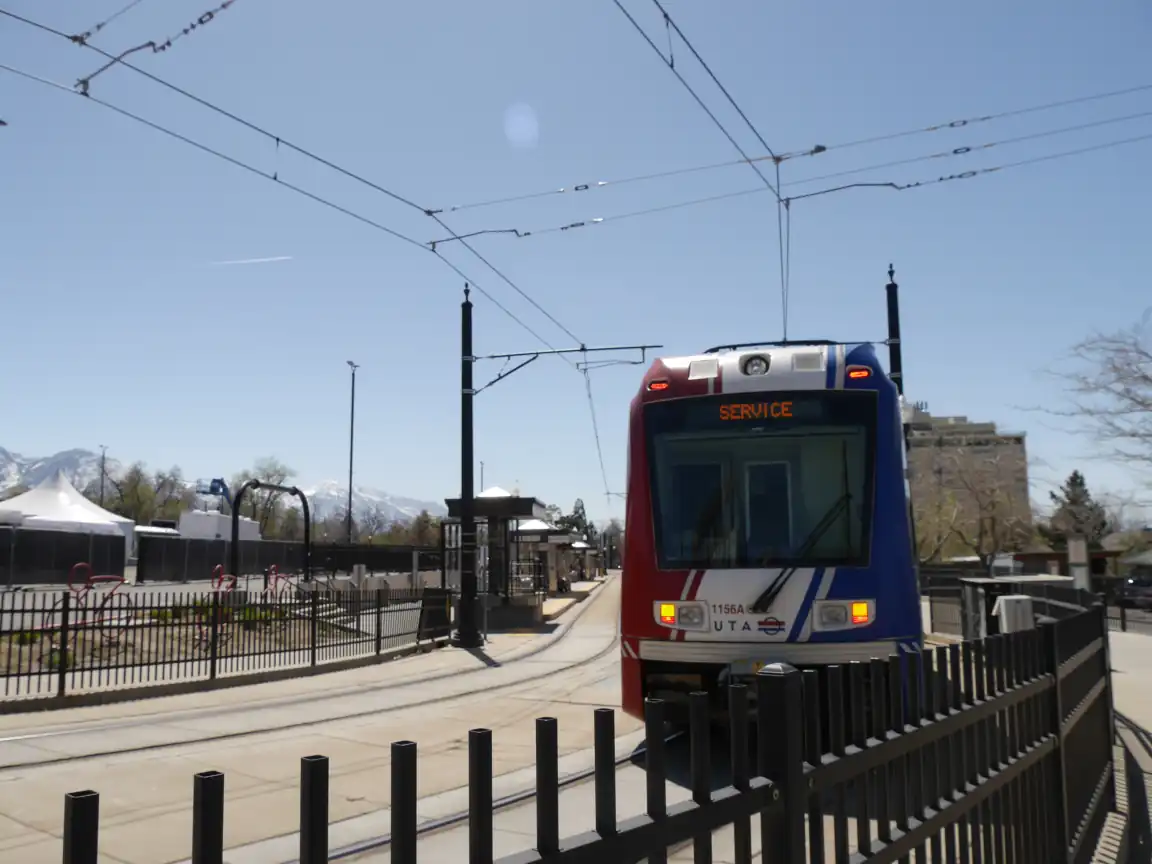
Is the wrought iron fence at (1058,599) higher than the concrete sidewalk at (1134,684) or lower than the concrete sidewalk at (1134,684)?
higher

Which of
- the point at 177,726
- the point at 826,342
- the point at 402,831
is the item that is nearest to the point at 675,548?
the point at 826,342

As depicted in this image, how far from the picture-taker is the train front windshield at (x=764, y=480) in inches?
337

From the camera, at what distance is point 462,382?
74.8 feet

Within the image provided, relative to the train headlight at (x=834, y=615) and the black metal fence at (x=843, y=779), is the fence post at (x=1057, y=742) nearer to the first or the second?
the black metal fence at (x=843, y=779)

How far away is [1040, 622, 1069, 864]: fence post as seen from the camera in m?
5.48

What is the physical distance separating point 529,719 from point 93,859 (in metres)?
10.8

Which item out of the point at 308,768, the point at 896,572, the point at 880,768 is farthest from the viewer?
the point at 896,572

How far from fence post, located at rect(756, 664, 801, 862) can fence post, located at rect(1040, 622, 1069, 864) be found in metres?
3.40

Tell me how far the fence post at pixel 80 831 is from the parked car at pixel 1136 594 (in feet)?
156

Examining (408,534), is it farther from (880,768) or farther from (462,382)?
(880,768)

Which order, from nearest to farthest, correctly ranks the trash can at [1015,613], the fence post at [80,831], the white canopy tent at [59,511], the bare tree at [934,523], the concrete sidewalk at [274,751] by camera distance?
the fence post at [80,831] < the concrete sidewalk at [274,751] < the trash can at [1015,613] < the white canopy tent at [59,511] < the bare tree at [934,523]

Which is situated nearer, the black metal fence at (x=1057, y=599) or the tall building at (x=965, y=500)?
the black metal fence at (x=1057, y=599)

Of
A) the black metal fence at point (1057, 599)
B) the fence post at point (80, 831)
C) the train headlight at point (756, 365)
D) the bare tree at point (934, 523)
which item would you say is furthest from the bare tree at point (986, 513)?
the fence post at point (80, 831)

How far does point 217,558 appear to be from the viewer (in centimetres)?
5091
